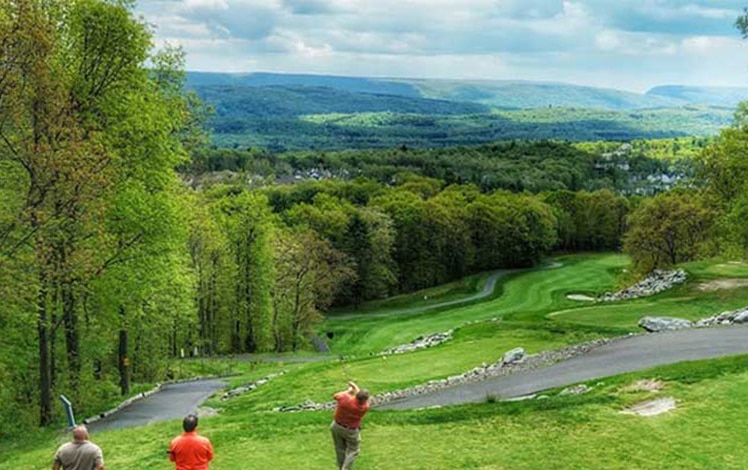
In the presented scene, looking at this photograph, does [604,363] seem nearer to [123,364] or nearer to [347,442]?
[347,442]

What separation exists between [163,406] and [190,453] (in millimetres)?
20642

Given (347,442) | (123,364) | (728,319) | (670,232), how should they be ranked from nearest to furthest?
(347,442) < (728,319) < (123,364) < (670,232)

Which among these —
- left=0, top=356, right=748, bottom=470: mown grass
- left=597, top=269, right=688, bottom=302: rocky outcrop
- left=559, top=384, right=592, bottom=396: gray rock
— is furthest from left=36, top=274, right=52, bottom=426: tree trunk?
left=597, top=269, right=688, bottom=302: rocky outcrop

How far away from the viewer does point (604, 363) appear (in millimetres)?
26828

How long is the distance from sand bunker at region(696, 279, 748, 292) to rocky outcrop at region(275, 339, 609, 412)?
17.9 meters

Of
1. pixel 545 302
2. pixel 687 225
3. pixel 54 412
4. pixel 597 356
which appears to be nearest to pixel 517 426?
pixel 597 356

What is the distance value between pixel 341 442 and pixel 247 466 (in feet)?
9.61

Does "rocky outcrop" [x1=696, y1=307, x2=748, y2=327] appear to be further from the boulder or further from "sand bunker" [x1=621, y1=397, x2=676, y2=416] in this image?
"sand bunker" [x1=621, y1=397, x2=676, y2=416]

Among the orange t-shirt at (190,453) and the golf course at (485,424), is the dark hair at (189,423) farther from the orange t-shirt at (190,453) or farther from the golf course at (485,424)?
the golf course at (485,424)

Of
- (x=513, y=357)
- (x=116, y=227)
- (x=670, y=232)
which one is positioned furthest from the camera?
(x=670, y=232)

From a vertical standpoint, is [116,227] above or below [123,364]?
above

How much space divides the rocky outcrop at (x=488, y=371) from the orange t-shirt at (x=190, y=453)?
1241 centimetres

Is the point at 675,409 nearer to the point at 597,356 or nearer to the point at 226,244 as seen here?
the point at 597,356

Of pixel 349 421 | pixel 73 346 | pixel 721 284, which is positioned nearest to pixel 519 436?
pixel 349 421
